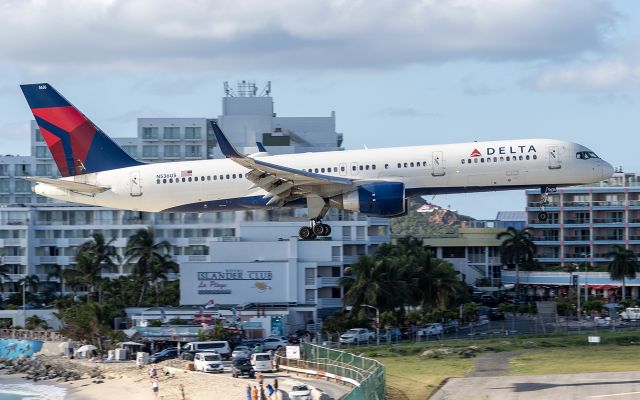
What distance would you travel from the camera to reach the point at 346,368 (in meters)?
72.2

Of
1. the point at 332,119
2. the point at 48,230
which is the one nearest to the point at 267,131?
the point at 332,119

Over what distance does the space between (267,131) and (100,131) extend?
259 ft

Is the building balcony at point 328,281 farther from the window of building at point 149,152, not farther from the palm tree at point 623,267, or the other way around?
the window of building at point 149,152

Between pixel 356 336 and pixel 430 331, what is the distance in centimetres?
777

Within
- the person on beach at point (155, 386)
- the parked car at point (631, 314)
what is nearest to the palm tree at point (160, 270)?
the person on beach at point (155, 386)

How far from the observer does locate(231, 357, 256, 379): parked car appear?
81.2 metres

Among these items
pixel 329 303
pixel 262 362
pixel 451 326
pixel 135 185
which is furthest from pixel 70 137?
pixel 451 326

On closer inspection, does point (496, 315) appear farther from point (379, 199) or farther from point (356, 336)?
point (379, 199)

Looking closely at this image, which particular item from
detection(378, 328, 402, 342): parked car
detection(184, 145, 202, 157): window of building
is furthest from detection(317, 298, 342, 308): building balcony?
detection(184, 145, 202, 157): window of building

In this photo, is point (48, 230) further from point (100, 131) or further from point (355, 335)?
point (100, 131)

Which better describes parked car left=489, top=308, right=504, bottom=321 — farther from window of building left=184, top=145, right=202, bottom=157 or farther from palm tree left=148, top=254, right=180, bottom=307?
window of building left=184, top=145, right=202, bottom=157

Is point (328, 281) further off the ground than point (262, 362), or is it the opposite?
point (328, 281)

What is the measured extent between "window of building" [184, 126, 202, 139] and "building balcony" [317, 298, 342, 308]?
60.9 metres

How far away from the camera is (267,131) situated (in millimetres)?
155500
